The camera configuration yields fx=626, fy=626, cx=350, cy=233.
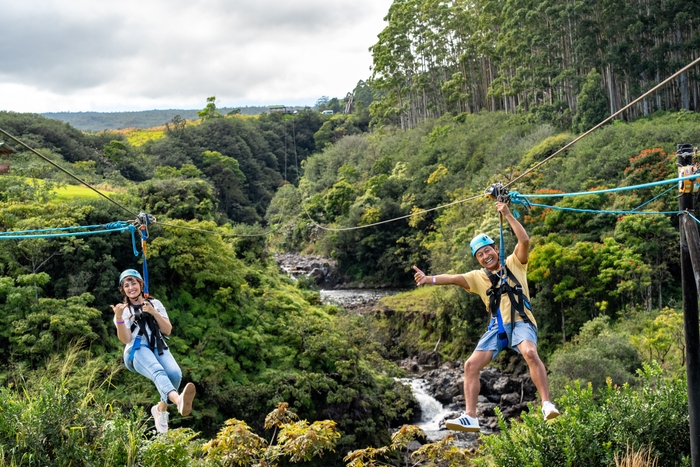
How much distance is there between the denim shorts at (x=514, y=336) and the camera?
18.3 feet

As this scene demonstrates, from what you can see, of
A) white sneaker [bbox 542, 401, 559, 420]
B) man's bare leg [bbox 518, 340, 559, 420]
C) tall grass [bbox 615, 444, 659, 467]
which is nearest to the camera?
white sneaker [bbox 542, 401, 559, 420]

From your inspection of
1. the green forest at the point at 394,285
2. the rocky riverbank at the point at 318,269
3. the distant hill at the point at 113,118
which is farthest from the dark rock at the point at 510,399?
the distant hill at the point at 113,118

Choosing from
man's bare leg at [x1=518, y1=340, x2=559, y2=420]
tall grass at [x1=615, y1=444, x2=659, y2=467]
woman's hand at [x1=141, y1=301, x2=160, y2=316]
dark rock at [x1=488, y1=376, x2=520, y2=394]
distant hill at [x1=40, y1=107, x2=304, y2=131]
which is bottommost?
dark rock at [x1=488, y1=376, x2=520, y2=394]

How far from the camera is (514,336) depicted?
5.62m

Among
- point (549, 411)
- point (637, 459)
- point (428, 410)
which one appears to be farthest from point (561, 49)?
point (549, 411)

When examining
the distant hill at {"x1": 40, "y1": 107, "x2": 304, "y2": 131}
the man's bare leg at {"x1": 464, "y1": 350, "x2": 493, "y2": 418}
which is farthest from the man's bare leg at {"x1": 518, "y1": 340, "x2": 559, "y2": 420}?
the distant hill at {"x1": 40, "y1": 107, "x2": 304, "y2": 131}

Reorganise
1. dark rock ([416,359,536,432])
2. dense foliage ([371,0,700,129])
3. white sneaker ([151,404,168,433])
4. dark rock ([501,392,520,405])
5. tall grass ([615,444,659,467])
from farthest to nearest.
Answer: dense foliage ([371,0,700,129])
dark rock ([501,392,520,405])
dark rock ([416,359,536,432])
tall grass ([615,444,659,467])
white sneaker ([151,404,168,433])

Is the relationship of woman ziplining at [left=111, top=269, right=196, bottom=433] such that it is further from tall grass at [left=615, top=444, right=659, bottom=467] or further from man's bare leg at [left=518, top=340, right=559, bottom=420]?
tall grass at [left=615, top=444, right=659, bottom=467]

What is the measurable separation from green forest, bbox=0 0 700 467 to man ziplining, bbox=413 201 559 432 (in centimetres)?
244

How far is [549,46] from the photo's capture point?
3912cm

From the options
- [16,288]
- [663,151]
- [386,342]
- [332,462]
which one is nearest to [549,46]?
[663,151]

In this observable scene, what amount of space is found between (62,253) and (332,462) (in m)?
9.01

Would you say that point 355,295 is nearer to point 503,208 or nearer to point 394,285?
point 394,285

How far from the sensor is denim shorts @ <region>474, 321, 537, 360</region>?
559 cm
